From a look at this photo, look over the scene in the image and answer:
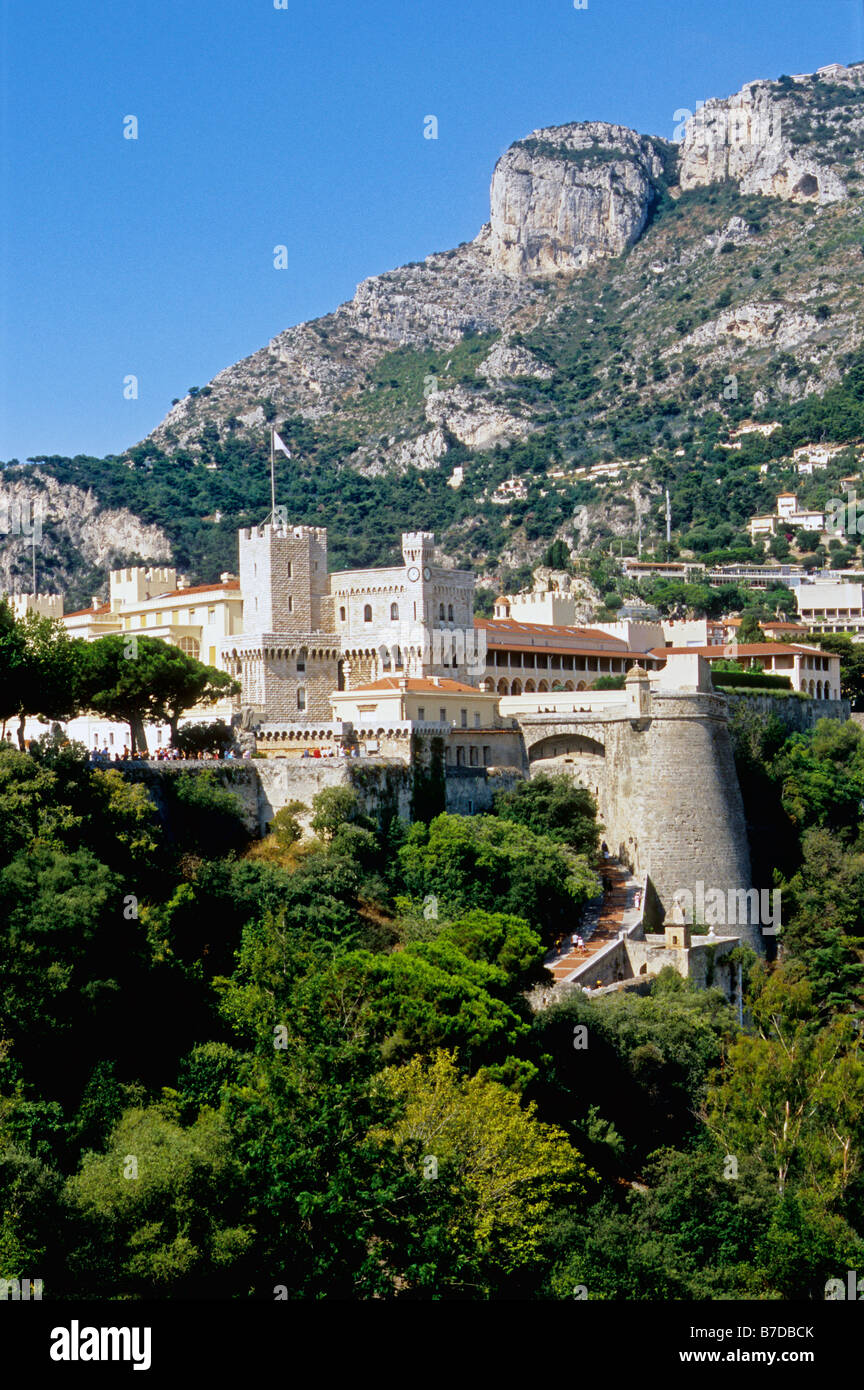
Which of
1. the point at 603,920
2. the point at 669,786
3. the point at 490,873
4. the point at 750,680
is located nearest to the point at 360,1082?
the point at 490,873

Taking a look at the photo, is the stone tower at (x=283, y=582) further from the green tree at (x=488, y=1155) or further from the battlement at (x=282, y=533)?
the green tree at (x=488, y=1155)

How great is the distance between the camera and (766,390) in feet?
558

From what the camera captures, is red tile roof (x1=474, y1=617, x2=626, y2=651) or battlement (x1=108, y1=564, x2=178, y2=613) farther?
battlement (x1=108, y1=564, x2=178, y2=613)

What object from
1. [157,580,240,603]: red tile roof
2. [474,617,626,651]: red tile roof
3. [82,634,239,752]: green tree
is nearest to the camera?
[82,634,239,752]: green tree

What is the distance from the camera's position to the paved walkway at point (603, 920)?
146ft

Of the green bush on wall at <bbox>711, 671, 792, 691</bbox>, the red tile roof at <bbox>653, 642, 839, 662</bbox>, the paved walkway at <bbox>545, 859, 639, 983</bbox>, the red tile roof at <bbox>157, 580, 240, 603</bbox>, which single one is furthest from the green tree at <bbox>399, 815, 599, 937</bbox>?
the red tile roof at <bbox>653, 642, 839, 662</bbox>

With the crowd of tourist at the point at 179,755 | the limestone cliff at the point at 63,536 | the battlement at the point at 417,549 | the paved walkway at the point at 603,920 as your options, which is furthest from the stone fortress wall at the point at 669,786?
the limestone cliff at the point at 63,536

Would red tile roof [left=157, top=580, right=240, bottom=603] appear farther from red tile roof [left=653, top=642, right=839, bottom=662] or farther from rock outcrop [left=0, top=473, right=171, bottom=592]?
rock outcrop [left=0, top=473, right=171, bottom=592]

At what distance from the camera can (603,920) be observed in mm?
48750

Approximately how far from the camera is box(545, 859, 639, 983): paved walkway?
44375mm

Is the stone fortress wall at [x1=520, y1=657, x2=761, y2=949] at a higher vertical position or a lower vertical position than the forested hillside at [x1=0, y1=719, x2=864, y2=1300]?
higher

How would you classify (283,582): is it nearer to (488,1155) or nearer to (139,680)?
(139,680)
